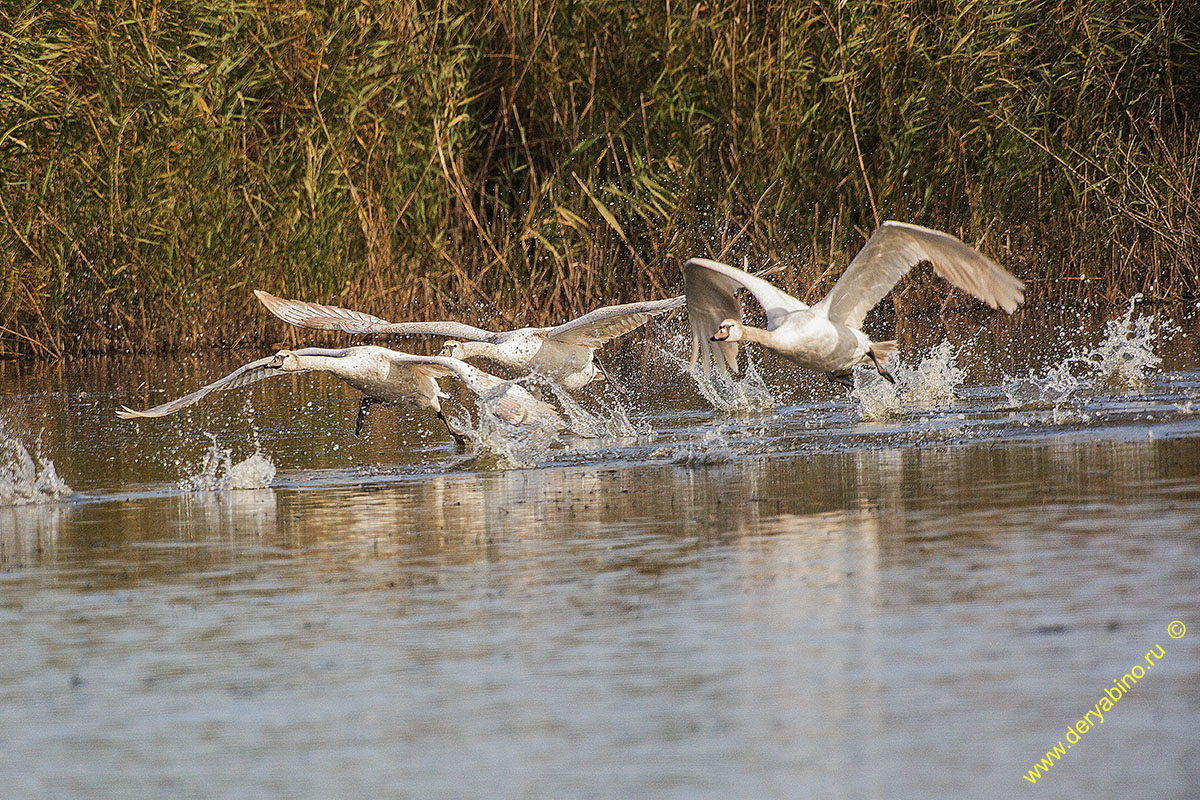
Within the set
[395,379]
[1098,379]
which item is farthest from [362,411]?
[1098,379]

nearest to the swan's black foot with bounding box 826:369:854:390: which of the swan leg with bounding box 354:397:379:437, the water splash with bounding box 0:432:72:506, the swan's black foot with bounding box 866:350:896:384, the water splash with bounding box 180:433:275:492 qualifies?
the swan's black foot with bounding box 866:350:896:384

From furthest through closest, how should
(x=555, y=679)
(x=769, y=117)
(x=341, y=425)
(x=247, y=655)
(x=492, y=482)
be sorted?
(x=769, y=117), (x=341, y=425), (x=492, y=482), (x=247, y=655), (x=555, y=679)

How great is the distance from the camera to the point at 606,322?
489 inches

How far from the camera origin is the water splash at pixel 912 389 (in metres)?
11.4

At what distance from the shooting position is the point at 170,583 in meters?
6.88

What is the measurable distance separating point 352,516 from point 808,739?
425 centimetres

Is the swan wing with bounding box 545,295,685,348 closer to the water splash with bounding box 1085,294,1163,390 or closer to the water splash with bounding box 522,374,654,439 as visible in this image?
the water splash with bounding box 522,374,654,439

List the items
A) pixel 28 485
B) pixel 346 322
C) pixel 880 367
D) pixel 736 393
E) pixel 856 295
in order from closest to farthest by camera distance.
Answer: pixel 28 485
pixel 856 295
pixel 880 367
pixel 736 393
pixel 346 322

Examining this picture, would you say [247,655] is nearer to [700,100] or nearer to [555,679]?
[555,679]

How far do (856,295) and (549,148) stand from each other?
25.5ft

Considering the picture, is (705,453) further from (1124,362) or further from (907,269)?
(1124,362)

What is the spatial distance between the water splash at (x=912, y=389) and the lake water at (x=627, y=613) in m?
0.29

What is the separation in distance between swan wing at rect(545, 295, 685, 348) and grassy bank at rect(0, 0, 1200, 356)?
484 centimetres

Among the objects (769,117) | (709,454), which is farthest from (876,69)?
(709,454)
